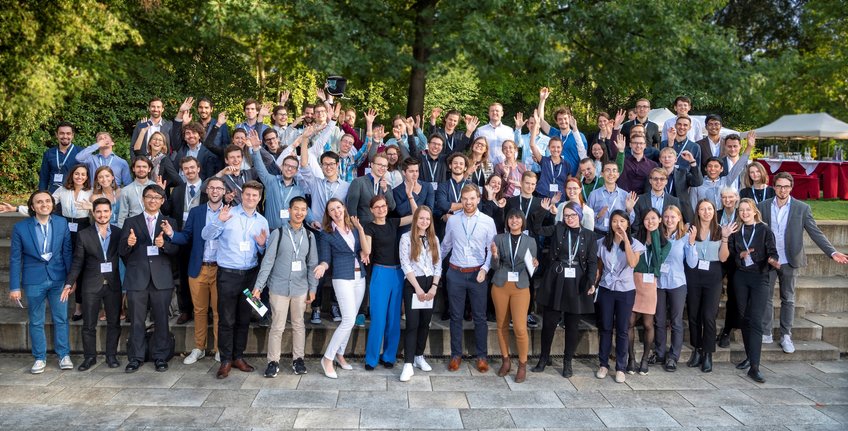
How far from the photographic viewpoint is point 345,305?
690 cm

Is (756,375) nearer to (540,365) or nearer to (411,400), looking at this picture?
(540,365)

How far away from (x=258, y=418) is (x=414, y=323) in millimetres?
1997

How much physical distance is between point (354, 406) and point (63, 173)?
16.7 ft

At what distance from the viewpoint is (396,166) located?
27.3 feet

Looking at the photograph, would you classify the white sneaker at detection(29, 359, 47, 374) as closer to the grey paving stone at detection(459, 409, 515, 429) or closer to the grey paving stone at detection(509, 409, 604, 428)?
the grey paving stone at detection(459, 409, 515, 429)

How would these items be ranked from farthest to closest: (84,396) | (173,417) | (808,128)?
(808,128) < (84,396) < (173,417)

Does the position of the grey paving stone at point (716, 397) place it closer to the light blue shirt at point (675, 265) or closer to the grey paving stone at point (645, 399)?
the grey paving stone at point (645, 399)

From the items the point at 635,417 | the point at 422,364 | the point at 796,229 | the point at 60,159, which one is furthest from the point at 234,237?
the point at 796,229

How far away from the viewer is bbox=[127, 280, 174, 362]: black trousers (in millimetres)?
6922

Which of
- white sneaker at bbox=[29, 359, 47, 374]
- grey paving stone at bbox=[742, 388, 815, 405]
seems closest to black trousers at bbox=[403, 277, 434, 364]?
grey paving stone at bbox=[742, 388, 815, 405]

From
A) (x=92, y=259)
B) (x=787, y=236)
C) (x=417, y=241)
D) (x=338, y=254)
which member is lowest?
(x=92, y=259)

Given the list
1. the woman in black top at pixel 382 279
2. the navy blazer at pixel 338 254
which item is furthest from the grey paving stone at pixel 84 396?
the woman in black top at pixel 382 279

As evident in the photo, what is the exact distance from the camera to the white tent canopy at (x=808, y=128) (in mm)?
19156

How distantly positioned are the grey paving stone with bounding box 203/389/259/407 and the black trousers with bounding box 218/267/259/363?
0.54m
